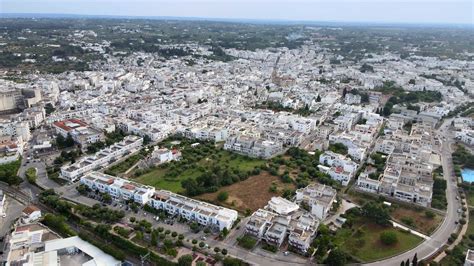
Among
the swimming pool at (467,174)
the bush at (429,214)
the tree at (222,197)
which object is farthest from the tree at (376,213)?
the swimming pool at (467,174)

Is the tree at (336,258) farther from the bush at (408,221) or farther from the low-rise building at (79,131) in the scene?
the low-rise building at (79,131)

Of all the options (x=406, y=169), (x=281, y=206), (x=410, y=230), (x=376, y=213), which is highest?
(x=406, y=169)

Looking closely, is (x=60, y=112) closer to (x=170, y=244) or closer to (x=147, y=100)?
(x=147, y=100)

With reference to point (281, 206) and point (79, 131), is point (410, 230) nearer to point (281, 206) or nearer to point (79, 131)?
point (281, 206)

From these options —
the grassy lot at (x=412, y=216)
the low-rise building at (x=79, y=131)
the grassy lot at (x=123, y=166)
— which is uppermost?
the low-rise building at (x=79, y=131)

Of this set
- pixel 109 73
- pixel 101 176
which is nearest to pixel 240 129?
pixel 101 176

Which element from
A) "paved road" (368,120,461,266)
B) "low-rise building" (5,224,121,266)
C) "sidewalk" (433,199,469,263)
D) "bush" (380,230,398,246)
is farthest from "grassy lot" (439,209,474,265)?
"low-rise building" (5,224,121,266)

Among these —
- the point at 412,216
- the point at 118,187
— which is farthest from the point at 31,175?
the point at 412,216
